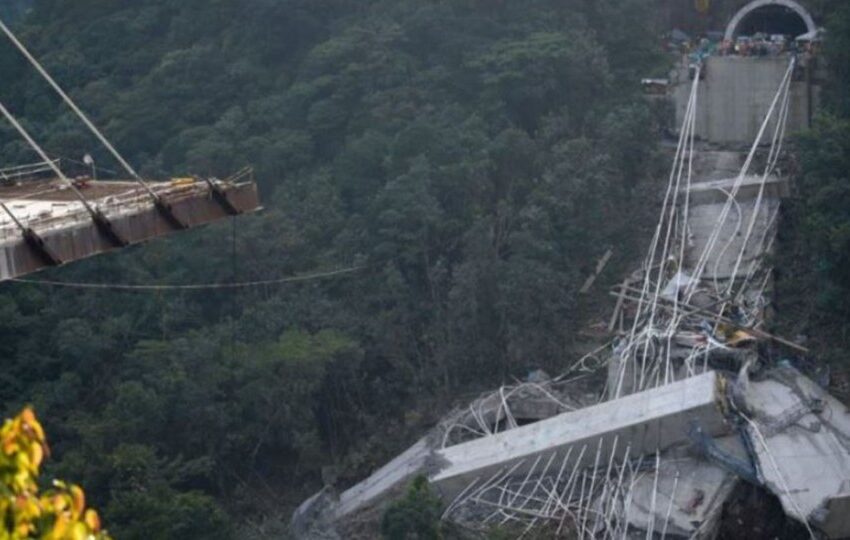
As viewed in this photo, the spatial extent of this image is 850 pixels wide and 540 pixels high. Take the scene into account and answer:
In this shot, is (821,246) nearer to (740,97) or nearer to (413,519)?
(740,97)

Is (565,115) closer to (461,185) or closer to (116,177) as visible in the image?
(461,185)

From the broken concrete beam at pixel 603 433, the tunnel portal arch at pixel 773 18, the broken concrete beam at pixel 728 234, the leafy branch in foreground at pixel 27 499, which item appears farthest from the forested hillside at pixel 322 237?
the leafy branch in foreground at pixel 27 499

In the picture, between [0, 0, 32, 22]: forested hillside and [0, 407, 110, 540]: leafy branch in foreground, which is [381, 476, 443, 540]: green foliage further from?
[0, 0, 32, 22]: forested hillside

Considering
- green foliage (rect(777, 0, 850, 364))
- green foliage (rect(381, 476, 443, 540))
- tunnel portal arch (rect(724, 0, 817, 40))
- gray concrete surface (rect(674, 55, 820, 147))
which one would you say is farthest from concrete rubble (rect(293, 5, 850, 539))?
tunnel portal arch (rect(724, 0, 817, 40))

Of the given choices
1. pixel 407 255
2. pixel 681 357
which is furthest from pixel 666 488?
pixel 407 255

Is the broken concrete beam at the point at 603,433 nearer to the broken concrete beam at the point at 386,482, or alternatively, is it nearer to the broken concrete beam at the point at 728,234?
the broken concrete beam at the point at 386,482

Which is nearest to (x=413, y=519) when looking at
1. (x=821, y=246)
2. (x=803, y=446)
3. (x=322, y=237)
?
(x=803, y=446)
